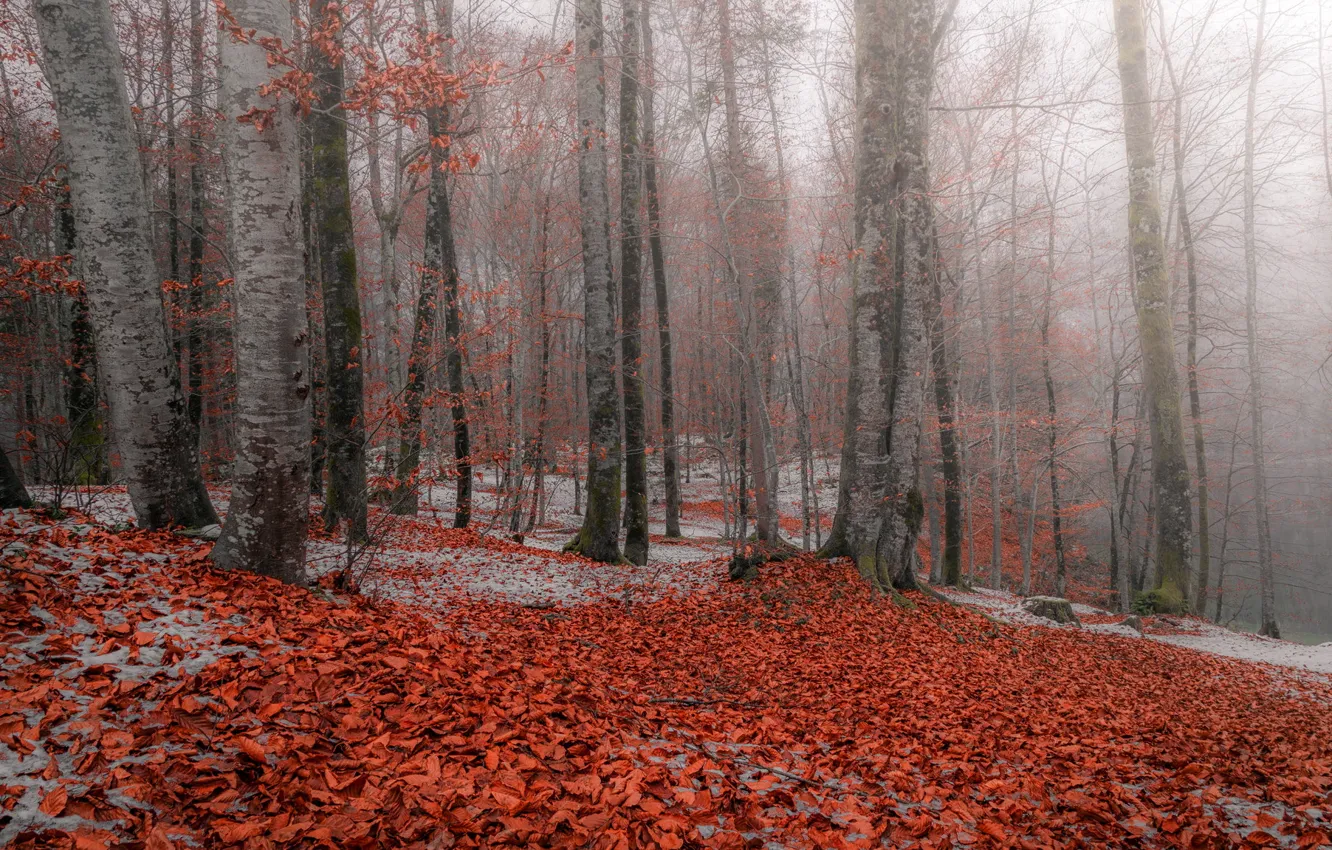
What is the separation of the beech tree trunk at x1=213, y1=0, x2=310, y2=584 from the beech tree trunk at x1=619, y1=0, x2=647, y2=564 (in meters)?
5.85

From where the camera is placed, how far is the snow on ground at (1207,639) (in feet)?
26.1

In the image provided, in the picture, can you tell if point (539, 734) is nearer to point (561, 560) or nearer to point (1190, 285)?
point (561, 560)

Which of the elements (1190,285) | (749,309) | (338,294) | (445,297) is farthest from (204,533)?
(1190,285)

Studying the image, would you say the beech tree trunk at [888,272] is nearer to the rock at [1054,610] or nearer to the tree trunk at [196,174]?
the rock at [1054,610]

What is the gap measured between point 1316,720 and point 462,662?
240 inches

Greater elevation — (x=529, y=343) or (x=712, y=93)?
(x=712, y=93)

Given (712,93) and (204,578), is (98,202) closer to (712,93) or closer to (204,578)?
(204,578)

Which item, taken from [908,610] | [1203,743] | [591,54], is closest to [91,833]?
[1203,743]

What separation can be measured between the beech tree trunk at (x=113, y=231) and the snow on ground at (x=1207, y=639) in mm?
9116

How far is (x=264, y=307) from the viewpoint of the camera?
3.70 m

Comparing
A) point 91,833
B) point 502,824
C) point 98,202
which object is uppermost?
point 98,202

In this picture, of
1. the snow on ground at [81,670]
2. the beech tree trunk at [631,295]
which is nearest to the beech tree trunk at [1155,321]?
the beech tree trunk at [631,295]

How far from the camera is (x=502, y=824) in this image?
204cm

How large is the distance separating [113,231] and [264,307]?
1911 millimetres
